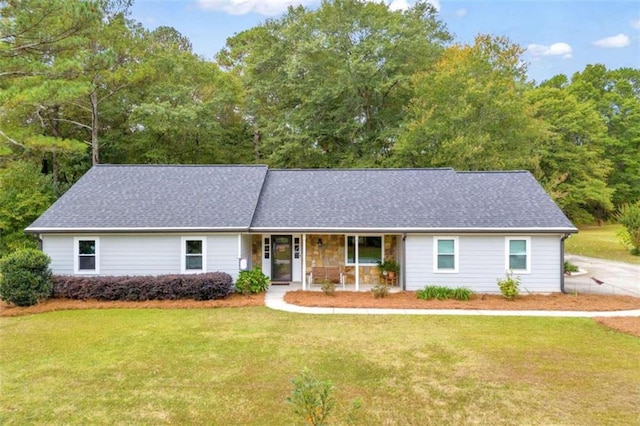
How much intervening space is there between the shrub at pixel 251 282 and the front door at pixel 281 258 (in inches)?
72.4

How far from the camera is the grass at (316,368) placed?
18.9 ft

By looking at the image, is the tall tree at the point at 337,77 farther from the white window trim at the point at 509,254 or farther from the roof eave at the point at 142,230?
the roof eave at the point at 142,230

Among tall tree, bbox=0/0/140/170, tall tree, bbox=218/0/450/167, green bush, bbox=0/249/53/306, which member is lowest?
green bush, bbox=0/249/53/306

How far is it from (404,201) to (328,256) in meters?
3.63

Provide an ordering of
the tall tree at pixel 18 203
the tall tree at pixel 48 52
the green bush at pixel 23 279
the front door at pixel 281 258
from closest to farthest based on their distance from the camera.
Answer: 1. the tall tree at pixel 48 52
2. the green bush at pixel 23 279
3. the front door at pixel 281 258
4. the tall tree at pixel 18 203

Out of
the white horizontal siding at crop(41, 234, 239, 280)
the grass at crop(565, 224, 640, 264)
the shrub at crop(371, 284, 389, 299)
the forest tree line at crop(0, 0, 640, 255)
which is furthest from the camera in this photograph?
the grass at crop(565, 224, 640, 264)

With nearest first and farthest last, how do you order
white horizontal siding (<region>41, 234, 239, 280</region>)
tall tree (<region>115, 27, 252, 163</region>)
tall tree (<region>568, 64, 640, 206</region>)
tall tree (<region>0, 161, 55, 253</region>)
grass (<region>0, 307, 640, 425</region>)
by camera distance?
grass (<region>0, 307, 640, 425</region>) → white horizontal siding (<region>41, 234, 239, 280</region>) → tall tree (<region>0, 161, 55, 253</region>) → tall tree (<region>115, 27, 252, 163</region>) → tall tree (<region>568, 64, 640, 206</region>)

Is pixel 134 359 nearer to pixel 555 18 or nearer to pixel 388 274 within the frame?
pixel 388 274

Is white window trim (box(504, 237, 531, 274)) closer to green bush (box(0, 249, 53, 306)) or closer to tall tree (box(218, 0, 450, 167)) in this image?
tall tree (box(218, 0, 450, 167))

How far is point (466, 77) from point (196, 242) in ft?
56.6

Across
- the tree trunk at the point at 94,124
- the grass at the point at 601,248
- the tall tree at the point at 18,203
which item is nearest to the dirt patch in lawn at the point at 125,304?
the tall tree at the point at 18,203

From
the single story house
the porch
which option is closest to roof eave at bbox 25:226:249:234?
the single story house

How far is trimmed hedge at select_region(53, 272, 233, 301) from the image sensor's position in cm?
Answer: 1264

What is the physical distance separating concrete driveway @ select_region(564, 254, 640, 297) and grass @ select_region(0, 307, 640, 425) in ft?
17.0
